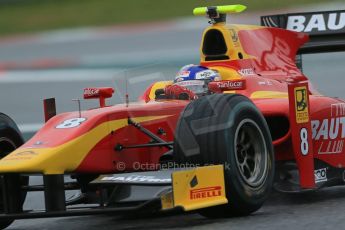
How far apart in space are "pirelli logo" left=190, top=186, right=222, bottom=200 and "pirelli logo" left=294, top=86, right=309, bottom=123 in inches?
43.4

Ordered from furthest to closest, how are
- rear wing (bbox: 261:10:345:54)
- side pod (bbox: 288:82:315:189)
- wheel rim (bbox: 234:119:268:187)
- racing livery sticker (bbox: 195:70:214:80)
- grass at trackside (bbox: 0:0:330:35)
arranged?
grass at trackside (bbox: 0:0:330:35) < rear wing (bbox: 261:10:345:54) < racing livery sticker (bbox: 195:70:214:80) < side pod (bbox: 288:82:315:189) < wheel rim (bbox: 234:119:268:187)

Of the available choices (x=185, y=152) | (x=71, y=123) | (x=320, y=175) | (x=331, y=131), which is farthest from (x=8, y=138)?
(x=331, y=131)

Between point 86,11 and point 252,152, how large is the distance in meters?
5.30

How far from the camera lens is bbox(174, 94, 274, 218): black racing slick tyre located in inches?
224

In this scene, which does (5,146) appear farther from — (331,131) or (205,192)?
(331,131)

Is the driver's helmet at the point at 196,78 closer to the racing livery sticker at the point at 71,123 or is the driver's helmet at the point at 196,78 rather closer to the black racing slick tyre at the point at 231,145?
the black racing slick tyre at the point at 231,145

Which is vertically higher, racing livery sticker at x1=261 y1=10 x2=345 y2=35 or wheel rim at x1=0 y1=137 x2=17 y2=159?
racing livery sticker at x1=261 y1=10 x2=345 y2=35

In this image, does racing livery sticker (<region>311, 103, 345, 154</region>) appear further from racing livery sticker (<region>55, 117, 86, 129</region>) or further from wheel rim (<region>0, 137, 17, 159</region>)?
wheel rim (<region>0, 137, 17, 159</region>)

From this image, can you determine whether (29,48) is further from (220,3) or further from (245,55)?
(245,55)

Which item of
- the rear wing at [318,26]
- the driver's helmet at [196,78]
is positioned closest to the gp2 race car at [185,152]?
the driver's helmet at [196,78]

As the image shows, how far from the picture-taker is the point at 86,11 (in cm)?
1096

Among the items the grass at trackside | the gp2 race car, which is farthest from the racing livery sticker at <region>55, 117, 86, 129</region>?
the grass at trackside

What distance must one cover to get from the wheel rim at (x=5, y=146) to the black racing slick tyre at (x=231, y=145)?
1444 millimetres

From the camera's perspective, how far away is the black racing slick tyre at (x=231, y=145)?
18.7 feet
